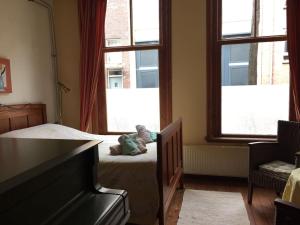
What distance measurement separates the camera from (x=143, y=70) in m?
3.48

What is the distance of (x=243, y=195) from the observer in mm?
2873

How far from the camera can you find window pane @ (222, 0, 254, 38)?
123 inches

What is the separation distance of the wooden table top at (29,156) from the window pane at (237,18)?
103 inches

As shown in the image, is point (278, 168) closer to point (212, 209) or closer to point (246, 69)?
point (212, 209)

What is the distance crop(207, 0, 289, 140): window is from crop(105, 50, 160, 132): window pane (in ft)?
2.45

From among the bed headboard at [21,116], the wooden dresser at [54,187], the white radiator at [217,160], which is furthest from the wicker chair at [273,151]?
the bed headboard at [21,116]

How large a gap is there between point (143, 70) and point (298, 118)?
197cm

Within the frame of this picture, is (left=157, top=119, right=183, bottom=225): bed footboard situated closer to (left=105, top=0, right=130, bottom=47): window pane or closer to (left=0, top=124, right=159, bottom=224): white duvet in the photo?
(left=0, top=124, right=159, bottom=224): white duvet

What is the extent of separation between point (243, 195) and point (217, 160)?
0.51m

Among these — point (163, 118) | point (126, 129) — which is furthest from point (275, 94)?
point (126, 129)

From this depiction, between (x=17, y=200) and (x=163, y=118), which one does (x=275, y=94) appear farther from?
(x=17, y=200)

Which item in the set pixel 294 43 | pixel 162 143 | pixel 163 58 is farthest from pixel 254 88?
pixel 162 143

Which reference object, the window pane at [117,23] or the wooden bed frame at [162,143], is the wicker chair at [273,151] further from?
the window pane at [117,23]

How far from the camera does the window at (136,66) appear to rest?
338 centimetres
